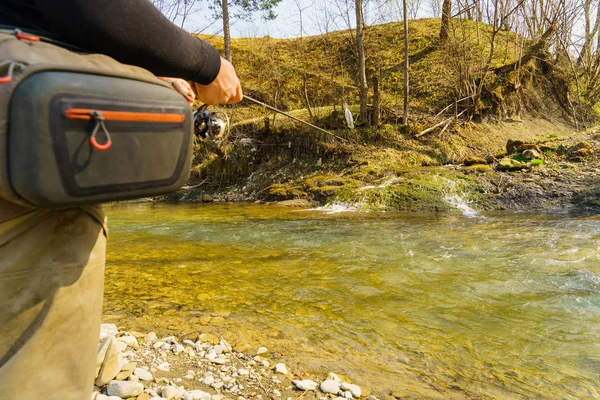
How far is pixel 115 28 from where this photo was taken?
994 mm

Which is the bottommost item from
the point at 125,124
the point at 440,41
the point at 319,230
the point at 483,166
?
the point at 319,230

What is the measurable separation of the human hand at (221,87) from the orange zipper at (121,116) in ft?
0.88

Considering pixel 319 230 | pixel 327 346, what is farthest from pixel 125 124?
pixel 319 230

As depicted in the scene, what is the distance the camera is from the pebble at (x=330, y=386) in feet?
7.38

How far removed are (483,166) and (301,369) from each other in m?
9.51

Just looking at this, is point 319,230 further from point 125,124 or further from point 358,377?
point 125,124

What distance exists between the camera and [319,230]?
714 centimetres

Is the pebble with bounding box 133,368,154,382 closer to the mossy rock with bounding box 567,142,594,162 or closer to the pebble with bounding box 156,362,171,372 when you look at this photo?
the pebble with bounding box 156,362,171,372

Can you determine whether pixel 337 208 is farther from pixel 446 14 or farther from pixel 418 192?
pixel 446 14

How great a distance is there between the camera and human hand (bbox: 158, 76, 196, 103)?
125cm

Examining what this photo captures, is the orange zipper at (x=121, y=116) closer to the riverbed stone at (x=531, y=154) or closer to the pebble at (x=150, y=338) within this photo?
the pebble at (x=150, y=338)

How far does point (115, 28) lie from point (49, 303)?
0.68 m

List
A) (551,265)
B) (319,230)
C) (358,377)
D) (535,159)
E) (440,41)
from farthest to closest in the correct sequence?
(440,41) → (535,159) → (319,230) → (551,265) → (358,377)

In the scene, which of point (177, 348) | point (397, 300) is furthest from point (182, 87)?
point (397, 300)
